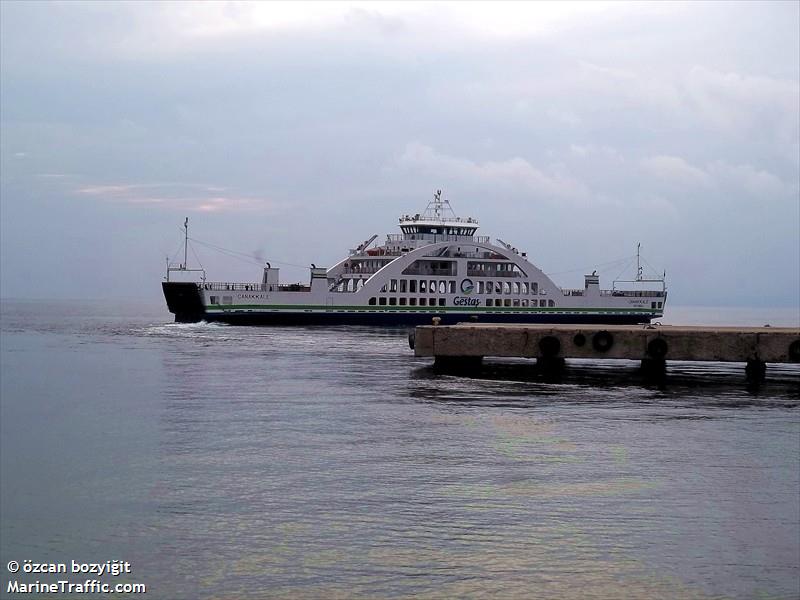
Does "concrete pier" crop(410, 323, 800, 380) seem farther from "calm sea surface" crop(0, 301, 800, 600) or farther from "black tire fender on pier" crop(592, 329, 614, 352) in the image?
"calm sea surface" crop(0, 301, 800, 600)

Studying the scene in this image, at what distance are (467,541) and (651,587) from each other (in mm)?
2571

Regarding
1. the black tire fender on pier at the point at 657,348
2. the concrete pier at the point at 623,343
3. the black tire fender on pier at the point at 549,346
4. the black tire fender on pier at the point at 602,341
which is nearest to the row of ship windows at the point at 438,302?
the concrete pier at the point at 623,343

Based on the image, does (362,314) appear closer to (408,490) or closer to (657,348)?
(657,348)

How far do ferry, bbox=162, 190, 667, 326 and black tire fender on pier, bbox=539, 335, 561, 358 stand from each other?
127 ft

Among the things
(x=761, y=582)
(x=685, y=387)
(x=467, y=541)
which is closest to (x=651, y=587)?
(x=761, y=582)

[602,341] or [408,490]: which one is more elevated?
[602,341]

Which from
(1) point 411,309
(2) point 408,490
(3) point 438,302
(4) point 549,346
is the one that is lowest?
(2) point 408,490

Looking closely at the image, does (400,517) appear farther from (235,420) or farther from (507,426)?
(235,420)

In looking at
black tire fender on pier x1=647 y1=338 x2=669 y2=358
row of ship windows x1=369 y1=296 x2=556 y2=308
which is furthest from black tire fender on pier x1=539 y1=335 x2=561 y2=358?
row of ship windows x1=369 y1=296 x2=556 y2=308

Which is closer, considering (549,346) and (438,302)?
(549,346)

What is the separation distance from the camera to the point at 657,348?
110 feet

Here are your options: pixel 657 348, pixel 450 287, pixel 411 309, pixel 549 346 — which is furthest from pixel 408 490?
pixel 450 287

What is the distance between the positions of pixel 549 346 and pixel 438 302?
42.0 meters

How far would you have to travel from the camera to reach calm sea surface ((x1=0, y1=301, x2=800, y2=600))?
37.0 ft
